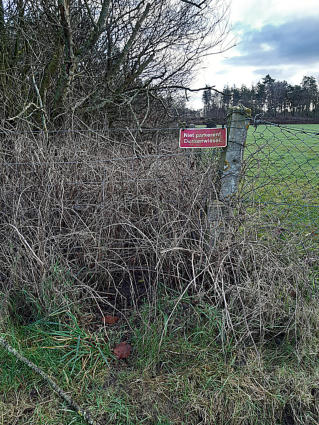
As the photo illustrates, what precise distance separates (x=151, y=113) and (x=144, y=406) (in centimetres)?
595

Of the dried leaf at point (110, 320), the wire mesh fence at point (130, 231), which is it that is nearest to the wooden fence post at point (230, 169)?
the wire mesh fence at point (130, 231)

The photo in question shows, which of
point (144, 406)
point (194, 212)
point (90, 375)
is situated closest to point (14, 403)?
point (90, 375)

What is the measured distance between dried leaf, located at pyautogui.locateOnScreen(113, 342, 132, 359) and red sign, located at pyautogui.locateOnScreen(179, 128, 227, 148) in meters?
1.54

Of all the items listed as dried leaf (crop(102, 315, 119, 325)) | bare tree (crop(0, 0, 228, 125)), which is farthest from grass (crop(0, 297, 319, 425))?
bare tree (crop(0, 0, 228, 125))

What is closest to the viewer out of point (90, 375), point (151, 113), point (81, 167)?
point (90, 375)

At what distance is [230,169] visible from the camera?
2699 millimetres

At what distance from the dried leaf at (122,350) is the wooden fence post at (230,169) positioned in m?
1.02

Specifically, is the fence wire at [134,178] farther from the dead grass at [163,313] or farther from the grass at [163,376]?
the grass at [163,376]

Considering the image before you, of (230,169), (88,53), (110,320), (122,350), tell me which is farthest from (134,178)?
(88,53)

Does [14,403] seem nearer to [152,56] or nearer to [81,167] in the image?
[81,167]

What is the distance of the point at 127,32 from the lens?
588cm

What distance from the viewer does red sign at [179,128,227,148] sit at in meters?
2.61

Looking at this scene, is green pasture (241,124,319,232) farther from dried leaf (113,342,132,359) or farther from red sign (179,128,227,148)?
dried leaf (113,342,132,359)

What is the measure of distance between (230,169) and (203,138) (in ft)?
1.12
